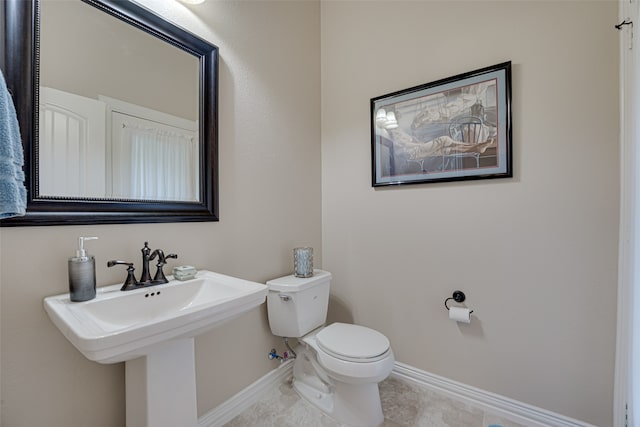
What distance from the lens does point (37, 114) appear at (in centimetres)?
92

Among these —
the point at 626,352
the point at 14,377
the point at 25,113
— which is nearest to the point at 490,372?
the point at 626,352

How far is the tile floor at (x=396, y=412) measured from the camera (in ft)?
4.71

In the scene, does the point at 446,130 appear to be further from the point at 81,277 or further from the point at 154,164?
the point at 81,277

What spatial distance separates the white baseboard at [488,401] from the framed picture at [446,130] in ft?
3.98

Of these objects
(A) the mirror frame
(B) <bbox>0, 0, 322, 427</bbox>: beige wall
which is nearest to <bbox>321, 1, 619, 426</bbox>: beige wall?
(B) <bbox>0, 0, 322, 427</bbox>: beige wall

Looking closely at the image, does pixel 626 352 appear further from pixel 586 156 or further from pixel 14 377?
pixel 14 377

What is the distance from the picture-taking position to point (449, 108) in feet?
5.27

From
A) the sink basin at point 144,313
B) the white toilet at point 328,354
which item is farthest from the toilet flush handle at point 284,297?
the sink basin at point 144,313

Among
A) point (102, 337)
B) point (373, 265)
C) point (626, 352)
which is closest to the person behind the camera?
point (102, 337)

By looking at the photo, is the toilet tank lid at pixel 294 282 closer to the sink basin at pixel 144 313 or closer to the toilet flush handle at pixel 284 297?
the toilet flush handle at pixel 284 297

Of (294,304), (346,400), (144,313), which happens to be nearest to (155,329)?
(144,313)

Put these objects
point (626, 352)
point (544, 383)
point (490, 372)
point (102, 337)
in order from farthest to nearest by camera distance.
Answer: point (490, 372)
point (544, 383)
point (626, 352)
point (102, 337)

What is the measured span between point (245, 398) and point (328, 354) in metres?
0.58

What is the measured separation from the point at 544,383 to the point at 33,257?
2266mm
